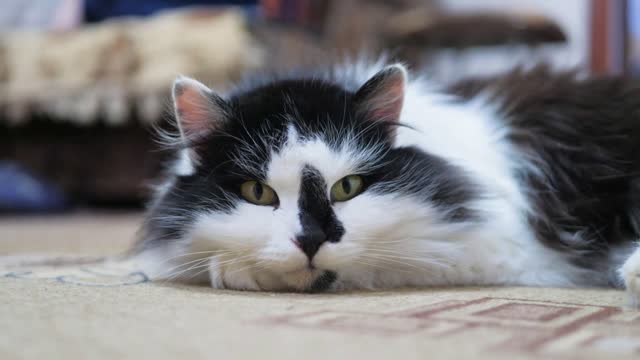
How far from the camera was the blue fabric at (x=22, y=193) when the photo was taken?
4.08m

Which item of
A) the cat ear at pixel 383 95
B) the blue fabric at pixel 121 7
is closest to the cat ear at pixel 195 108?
the cat ear at pixel 383 95

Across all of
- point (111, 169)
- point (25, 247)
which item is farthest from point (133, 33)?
point (25, 247)

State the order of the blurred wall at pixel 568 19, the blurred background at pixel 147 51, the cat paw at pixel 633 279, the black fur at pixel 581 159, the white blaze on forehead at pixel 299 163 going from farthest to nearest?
the blurred wall at pixel 568 19 < the blurred background at pixel 147 51 < the black fur at pixel 581 159 < the white blaze on forehead at pixel 299 163 < the cat paw at pixel 633 279

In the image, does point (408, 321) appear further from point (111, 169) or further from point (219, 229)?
point (111, 169)

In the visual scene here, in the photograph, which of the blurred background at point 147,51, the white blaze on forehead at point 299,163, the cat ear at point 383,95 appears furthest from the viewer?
the blurred background at point 147,51

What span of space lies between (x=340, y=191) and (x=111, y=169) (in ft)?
10.4

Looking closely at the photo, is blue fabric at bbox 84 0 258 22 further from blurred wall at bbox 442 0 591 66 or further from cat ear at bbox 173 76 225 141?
cat ear at bbox 173 76 225 141

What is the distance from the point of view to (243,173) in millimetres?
1271

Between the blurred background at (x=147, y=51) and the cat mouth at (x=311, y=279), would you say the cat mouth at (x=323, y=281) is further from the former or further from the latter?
the blurred background at (x=147, y=51)

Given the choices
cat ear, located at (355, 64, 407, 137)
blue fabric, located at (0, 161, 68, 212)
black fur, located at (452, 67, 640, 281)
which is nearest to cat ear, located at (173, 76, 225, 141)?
cat ear, located at (355, 64, 407, 137)

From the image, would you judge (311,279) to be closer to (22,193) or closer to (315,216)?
(315,216)

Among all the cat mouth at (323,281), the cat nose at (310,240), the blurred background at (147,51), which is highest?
the blurred background at (147,51)

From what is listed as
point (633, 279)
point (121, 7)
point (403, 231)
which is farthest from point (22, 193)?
point (633, 279)

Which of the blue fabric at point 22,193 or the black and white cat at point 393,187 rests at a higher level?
the blue fabric at point 22,193
